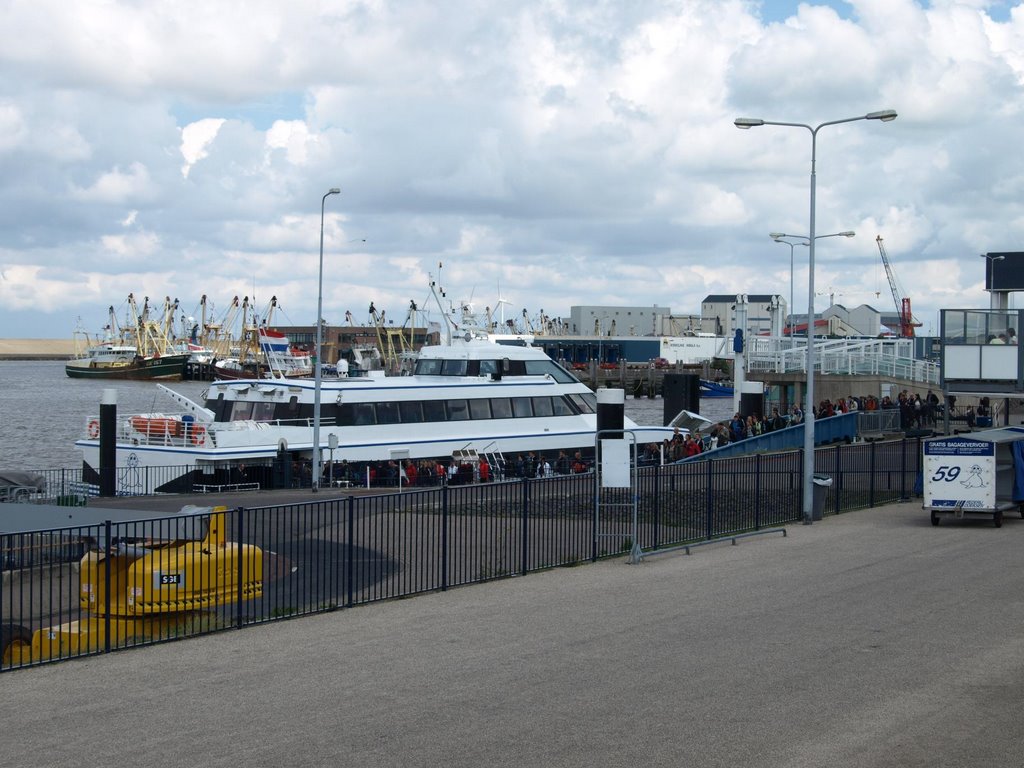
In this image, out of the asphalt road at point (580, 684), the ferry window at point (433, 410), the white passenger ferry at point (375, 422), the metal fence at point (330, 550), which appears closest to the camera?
the asphalt road at point (580, 684)

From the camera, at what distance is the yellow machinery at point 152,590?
11.9 m

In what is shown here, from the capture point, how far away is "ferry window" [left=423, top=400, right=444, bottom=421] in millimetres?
36062

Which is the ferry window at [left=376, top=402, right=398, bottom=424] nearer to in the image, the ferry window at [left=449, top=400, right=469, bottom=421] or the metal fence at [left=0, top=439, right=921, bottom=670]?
the ferry window at [left=449, top=400, right=469, bottom=421]

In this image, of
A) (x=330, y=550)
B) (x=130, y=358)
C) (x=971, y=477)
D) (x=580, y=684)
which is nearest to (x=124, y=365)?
(x=130, y=358)

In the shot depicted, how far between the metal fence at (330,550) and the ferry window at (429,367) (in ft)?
62.3

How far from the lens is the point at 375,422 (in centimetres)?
3522

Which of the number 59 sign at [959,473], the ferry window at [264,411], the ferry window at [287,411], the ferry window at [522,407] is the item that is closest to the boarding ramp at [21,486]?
the ferry window at [264,411]

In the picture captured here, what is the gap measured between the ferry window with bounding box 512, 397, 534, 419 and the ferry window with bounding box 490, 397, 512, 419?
0.20 metres

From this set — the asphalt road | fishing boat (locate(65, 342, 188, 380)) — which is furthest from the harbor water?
the asphalt road

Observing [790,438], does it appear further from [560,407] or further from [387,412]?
[387,412]

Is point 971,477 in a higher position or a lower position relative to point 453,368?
lower

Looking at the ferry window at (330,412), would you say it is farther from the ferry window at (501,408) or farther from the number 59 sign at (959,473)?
the number 59 sign at (959,473)

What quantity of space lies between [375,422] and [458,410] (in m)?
2.96

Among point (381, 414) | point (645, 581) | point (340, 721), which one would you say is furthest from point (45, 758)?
point (381, 414)
